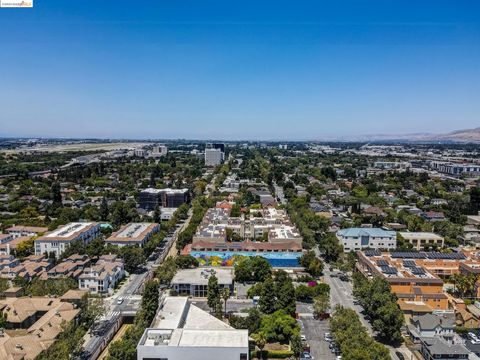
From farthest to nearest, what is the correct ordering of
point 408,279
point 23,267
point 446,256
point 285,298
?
1. point 446,256
2. point 23,267
3. point 408,279
4. point 285,298

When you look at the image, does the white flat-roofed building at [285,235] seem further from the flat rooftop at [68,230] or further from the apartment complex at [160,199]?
the apartment complex at [160,199]

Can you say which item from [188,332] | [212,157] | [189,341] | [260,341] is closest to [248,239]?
[260,341]

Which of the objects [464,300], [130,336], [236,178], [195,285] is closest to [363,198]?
[236,178]

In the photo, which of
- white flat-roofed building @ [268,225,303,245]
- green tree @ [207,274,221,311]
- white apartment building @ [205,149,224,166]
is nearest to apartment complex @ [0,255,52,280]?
green tree @ [207,274,221,311]

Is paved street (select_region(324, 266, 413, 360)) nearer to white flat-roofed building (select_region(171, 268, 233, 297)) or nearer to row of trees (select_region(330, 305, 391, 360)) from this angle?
row of trees (select_region(330, 305, 391, 360))

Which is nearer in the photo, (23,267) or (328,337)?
(328,337)

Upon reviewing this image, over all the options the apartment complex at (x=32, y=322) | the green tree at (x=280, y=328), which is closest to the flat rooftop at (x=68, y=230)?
the apartment complex at (x=32, y=322)

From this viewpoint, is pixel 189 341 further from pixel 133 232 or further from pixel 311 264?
pixel 133 232

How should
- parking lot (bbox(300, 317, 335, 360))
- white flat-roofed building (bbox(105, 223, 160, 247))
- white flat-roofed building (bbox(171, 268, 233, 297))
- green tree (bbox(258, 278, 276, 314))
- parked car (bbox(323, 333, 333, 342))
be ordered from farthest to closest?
white flat-roofed building (bbox(105, 223, 160, 247)) → white flat-roofed building (bbox(171, 268, 233, 297)) → green tree (bbox(258, 278, 276, 314)) → parked car (bbox(323, 333, 333, 342)) → parking lot (bbox(300, 317, 335, 360))
